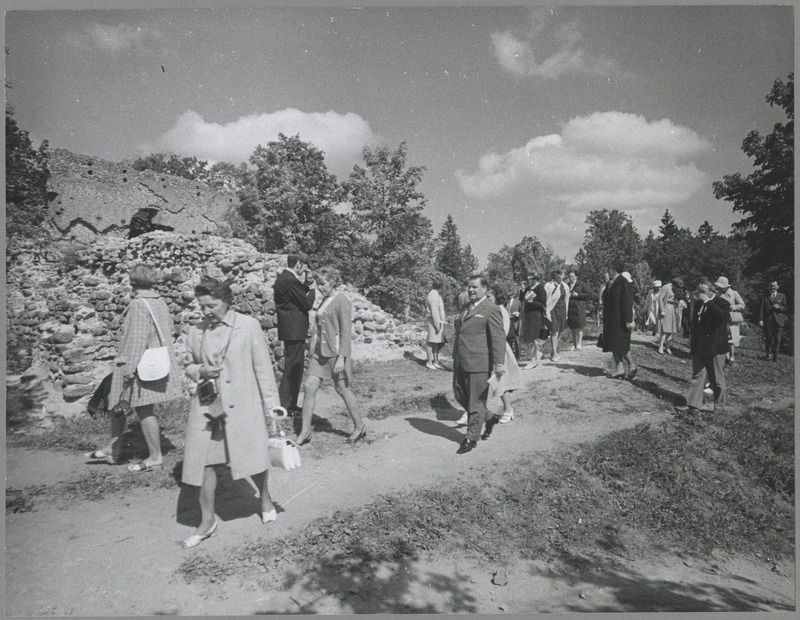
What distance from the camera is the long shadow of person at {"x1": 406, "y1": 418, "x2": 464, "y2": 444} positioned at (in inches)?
210

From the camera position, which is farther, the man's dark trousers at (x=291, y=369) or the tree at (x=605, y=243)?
the tree at (x=605, y=243)

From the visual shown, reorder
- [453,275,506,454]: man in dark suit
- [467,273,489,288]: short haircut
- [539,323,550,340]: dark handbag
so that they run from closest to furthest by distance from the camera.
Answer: [453,275,506,454]: man in dark suit, [467,273,489,288]: short haircut, [539,323,550,340]: dark handbag

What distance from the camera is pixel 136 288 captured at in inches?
168

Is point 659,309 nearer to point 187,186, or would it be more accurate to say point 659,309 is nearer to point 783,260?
point 783,260

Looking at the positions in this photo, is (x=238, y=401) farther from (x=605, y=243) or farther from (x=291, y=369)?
(x=605, y=243)

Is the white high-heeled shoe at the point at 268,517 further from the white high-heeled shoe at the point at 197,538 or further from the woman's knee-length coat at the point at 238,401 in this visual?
the woman's knee-length coat at the point at 238,401

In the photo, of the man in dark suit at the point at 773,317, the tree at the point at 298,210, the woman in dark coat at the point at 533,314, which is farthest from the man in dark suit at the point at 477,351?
the tree at the point at 298,210

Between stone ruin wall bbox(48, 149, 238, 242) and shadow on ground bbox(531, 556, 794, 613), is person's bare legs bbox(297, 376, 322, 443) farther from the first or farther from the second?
stone ruin wall bbox(48, 149, 238, 242)

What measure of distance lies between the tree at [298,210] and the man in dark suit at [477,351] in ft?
41.9

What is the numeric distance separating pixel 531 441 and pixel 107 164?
18088 mm

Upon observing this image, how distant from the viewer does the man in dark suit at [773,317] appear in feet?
31.2

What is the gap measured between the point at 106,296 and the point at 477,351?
7.19 m

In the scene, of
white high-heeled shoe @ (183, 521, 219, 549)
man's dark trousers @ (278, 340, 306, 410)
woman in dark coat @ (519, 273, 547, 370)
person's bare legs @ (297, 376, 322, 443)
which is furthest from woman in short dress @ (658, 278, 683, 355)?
white high-heeled shoe @ (183, 521, 219, 549)

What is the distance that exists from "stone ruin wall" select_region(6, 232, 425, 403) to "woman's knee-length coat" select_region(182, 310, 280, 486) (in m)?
2.38
